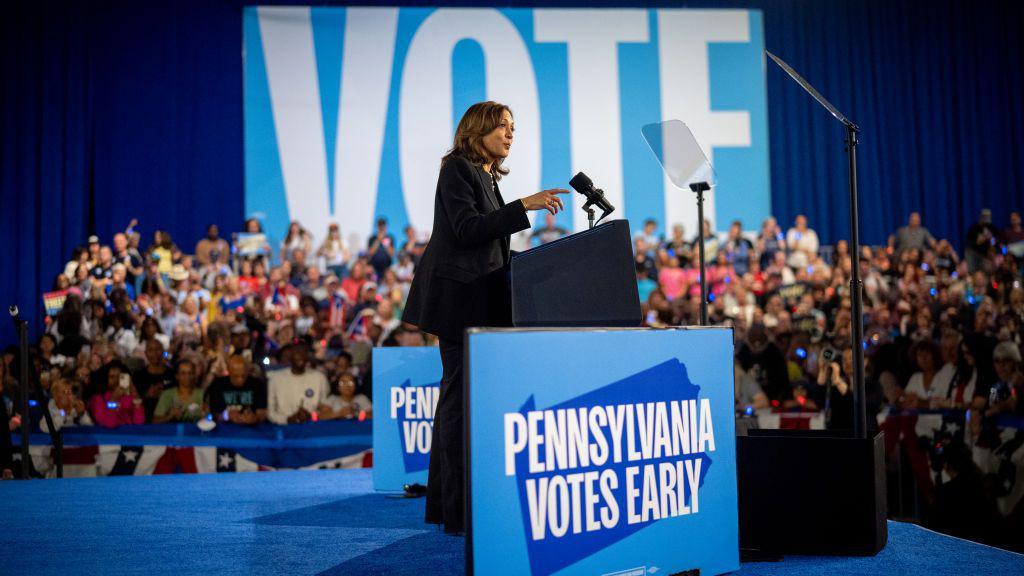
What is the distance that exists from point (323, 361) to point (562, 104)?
5.36 m

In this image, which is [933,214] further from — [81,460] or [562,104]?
[81,460]

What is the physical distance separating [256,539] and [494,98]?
9.01 meters

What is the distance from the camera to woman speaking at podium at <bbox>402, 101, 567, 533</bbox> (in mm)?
2443

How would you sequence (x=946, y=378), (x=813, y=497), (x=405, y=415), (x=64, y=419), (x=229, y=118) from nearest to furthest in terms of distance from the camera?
(x=813, y=497) → (x=405, y=415) → (x=946, y=378) → (x=64, y=419) → (x=229, y=118)

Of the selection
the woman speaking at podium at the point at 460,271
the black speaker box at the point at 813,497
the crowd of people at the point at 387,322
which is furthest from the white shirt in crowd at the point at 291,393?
the black speaker box at the point at 813,497

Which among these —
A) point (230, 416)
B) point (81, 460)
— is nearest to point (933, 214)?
point (230, 416)

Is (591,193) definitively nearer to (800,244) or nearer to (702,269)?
(702,269)

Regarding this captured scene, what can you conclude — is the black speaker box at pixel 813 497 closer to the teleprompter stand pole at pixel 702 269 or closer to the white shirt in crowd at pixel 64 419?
the teleprompter stand pole at pixel 702 269

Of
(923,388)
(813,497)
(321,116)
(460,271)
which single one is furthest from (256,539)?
(321,116)

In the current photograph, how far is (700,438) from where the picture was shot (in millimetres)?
2197

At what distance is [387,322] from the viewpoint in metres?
8.94

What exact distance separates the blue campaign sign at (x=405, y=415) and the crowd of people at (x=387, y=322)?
2.05 meters

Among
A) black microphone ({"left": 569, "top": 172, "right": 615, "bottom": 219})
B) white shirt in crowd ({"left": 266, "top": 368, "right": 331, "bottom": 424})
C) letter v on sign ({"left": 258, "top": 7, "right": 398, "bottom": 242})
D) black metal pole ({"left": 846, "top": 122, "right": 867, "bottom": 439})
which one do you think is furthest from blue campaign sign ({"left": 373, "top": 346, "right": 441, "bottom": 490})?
letter v on sign ({"left": 258, "top": 7, "right": 398, "bottom": 242})

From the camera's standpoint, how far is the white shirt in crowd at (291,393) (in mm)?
6379
